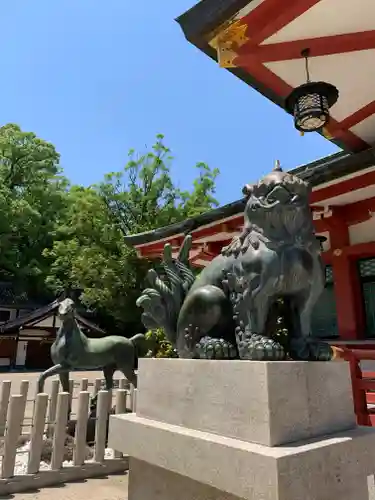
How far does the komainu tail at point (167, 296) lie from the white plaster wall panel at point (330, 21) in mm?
2465

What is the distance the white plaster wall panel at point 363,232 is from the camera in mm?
5641

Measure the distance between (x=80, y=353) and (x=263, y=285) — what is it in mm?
4551

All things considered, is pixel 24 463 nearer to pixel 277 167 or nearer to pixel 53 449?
pixel 53 449

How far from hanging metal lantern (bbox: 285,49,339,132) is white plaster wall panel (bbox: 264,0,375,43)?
0.64 ft

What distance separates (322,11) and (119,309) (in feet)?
51.5

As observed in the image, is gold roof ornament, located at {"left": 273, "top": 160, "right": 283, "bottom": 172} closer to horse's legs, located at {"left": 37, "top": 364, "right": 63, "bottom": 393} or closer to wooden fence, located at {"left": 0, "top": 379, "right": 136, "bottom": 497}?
wooden fence, located at {"left": 0, "top": 379, "right": 136, "bottom": 497}

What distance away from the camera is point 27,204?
22609mm

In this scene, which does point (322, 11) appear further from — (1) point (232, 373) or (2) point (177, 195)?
(2) point (177, 195)

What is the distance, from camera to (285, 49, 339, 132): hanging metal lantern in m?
3.58

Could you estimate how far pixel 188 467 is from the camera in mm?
1736

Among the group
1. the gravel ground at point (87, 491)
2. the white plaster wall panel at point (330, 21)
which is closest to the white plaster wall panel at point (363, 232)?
the white plaster wall panel at point (330, 21)

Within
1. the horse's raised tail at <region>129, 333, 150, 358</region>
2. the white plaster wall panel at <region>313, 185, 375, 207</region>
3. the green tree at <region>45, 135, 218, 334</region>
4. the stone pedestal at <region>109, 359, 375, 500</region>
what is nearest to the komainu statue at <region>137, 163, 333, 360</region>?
the stone pedestal at <region>109, 359, 375, 500</region>

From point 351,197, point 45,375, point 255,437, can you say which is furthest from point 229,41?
point 45,375

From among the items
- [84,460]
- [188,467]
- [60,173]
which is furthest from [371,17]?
[60,173]
